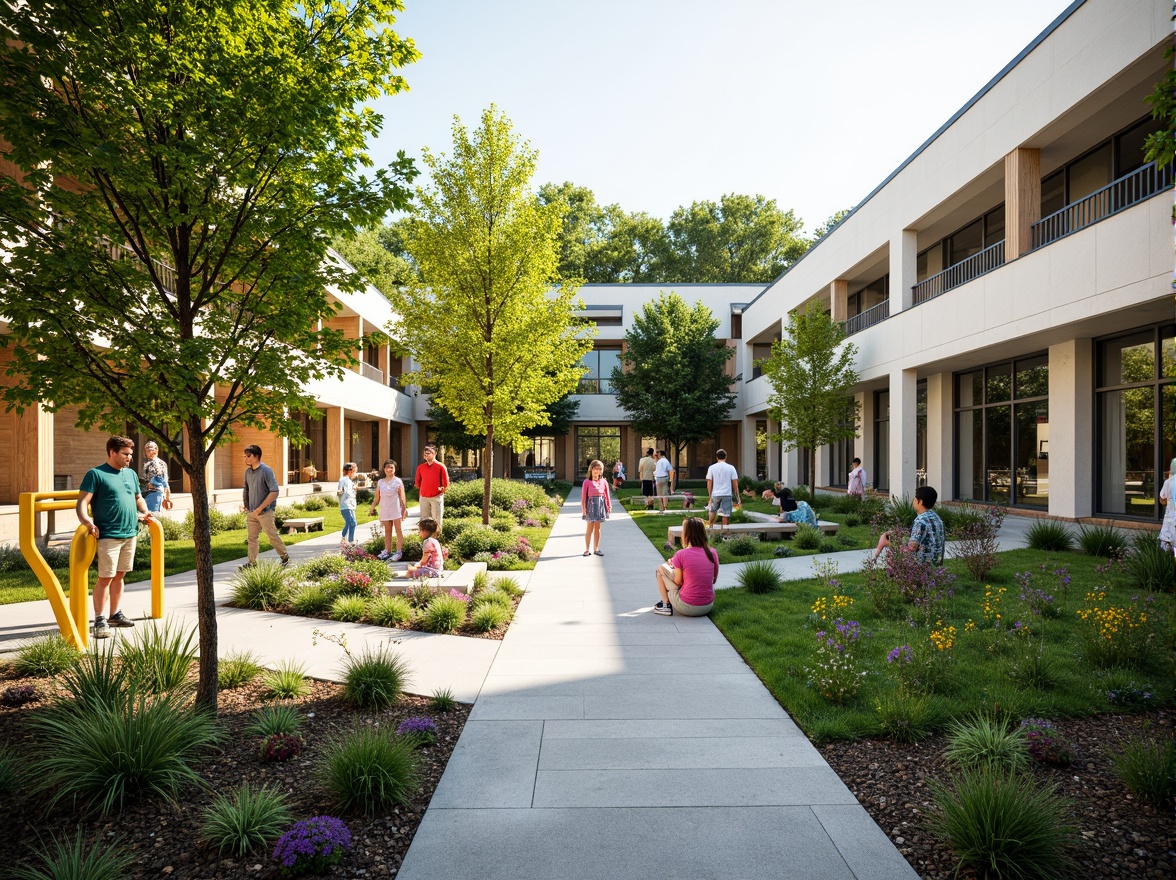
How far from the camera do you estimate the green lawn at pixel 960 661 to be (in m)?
4.85

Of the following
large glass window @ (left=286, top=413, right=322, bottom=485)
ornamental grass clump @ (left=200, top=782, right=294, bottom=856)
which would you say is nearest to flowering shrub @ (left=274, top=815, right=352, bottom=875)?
ornamental grass clump @ (left=200, top=782, right=294, bottom=856)

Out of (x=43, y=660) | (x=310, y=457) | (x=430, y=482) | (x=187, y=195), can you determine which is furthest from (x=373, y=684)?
(x=310, y=457)

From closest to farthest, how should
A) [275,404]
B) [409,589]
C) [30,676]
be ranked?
1. [275,404]
2. [30,676]
3. [409,589]

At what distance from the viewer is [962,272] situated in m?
18.0

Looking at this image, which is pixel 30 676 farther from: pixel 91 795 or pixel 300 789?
pixel 300 789

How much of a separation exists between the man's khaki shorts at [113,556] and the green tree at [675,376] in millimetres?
27230

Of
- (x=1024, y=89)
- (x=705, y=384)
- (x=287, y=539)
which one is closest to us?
(x=1024, y=89)

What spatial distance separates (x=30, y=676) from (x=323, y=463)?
24575 mm

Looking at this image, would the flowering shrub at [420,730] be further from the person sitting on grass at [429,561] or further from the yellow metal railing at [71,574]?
the person sitting on grass at [429,561]

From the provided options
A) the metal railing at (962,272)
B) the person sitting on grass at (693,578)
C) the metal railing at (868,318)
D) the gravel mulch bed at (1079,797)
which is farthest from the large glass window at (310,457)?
the gravel mulch bed at (1079,797)

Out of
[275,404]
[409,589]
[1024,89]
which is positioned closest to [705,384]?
[1024,89]

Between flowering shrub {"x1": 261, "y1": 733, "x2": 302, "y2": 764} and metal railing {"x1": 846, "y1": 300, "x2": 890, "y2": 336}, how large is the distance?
20988 mm

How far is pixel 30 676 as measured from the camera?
552 centimetres

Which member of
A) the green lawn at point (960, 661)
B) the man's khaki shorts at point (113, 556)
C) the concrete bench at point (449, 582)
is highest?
the man's khaki shorts at point (113, 556)
